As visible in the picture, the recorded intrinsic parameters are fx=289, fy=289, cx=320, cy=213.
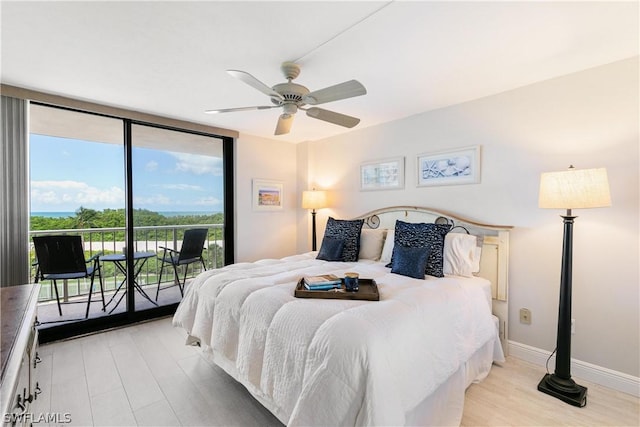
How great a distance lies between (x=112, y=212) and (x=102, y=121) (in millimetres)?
1146

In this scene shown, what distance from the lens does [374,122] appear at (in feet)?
12.2

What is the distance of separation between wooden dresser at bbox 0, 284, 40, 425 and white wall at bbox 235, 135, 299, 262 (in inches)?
104

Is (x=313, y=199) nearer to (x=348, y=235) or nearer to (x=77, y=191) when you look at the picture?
(x=348, y=235)

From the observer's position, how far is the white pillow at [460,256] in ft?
8.46

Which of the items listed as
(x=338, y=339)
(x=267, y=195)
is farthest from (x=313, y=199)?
(x=338, y=339)

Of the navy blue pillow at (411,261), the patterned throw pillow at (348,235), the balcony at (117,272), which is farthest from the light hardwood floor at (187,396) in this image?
the patterned throw pillow at (348,235)

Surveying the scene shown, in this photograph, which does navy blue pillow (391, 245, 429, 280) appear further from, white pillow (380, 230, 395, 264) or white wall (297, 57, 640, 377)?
white wall (297, 57, 640, 377)

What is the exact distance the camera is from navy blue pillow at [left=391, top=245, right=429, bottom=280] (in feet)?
7.93

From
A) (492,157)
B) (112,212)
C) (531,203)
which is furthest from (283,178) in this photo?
(531,203)

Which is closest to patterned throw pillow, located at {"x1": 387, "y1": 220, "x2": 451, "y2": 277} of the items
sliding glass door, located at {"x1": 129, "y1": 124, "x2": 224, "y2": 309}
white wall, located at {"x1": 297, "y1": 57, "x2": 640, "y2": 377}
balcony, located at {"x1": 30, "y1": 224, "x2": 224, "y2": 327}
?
white wall, located at {"x1": 297, "y1": 57, "x2": 640, "y2": 377}

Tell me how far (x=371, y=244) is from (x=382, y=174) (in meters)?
1.02

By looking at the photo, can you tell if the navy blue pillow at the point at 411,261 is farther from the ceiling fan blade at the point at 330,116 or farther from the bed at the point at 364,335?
the ceiling fan blade at the point at 330,116

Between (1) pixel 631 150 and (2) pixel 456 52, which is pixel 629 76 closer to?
(1) pixel 631 150

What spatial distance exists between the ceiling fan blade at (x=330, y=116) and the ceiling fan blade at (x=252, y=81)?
29cm
